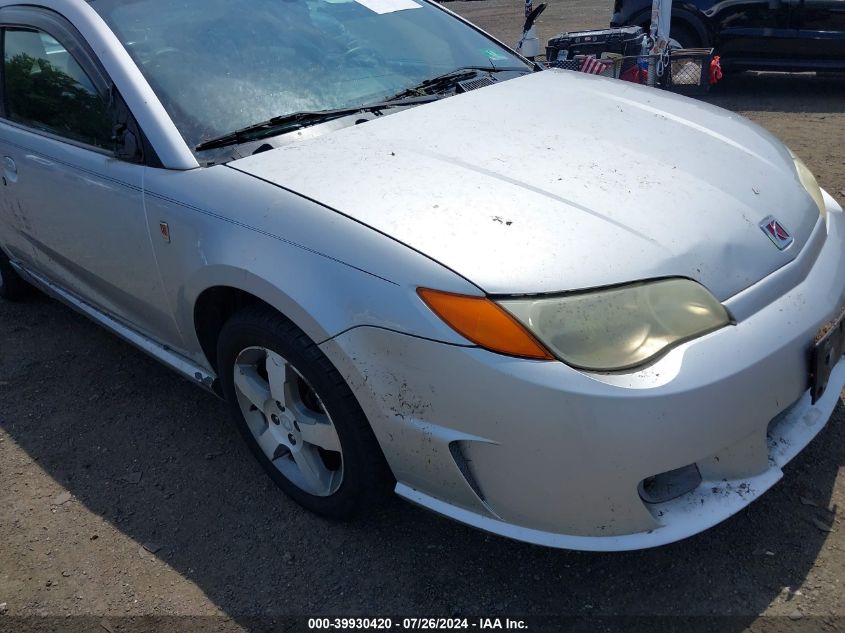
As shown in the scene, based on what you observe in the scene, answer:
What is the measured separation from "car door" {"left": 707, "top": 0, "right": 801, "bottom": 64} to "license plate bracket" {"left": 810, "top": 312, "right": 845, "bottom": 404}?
5.98m

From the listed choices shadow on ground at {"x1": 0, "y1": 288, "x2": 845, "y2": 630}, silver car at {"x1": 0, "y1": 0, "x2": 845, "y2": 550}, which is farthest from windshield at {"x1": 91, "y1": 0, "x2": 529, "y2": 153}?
shadow on ground at {"x1": 0, "y1": 288, "x2": 845, "y2": 630}

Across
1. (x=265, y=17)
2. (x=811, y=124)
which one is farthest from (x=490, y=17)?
(x=265, y=17)

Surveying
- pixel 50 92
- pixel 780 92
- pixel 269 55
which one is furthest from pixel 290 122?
pixel 780 92

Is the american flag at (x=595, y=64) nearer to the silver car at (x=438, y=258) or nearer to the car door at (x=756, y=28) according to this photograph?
the car door at (x=756, y=28)

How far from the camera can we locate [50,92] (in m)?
2.99

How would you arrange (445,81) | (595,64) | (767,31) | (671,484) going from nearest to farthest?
(671,484), (445,81), (595,64), (767,31)

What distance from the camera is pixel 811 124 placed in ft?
20.8

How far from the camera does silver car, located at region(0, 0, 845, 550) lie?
6.02ft

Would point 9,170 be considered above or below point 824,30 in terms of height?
below

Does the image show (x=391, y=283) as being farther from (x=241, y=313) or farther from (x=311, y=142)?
(x=311, y=142)

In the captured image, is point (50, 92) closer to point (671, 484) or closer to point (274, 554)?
point (274, 554)

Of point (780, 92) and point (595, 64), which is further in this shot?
point (780, 92)

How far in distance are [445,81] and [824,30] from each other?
18.5ft

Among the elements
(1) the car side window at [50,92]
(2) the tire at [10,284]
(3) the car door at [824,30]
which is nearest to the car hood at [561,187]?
(1) the car side window at [50,92]
